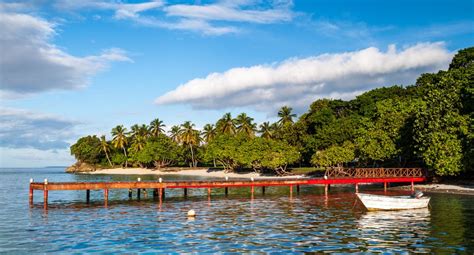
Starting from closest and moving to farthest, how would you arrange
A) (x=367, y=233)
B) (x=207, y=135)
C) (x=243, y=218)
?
(x=367, y=233) → (x=243, y=218) → (x=207, y=135)

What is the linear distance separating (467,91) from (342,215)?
29276mm

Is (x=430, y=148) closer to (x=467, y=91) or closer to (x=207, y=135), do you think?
(x=467, y=91)

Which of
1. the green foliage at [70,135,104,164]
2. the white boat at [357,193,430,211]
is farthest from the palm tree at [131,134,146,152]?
the white boat at [357,193,430,211]

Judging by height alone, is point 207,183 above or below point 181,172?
above

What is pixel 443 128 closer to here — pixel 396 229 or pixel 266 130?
pixel 396 229

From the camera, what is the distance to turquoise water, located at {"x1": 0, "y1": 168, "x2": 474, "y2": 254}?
2417 cm

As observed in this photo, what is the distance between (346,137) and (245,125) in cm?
4648

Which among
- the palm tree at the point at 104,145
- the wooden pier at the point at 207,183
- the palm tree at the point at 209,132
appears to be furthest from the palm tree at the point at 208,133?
the wooden pier at the point at 207,183

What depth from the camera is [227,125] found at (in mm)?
136750

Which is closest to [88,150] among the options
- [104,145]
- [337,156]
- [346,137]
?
[104,145]

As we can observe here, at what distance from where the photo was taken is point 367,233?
28.6 metres

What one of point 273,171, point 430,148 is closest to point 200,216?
point 430,148

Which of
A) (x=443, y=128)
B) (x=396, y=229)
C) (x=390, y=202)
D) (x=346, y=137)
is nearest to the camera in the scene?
(x=396, y=229)

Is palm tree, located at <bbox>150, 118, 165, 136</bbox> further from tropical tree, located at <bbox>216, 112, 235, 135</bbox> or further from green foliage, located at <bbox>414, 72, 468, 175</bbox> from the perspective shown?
green foliage, located at <bbox>414, 72, 468, 175</bbox>
